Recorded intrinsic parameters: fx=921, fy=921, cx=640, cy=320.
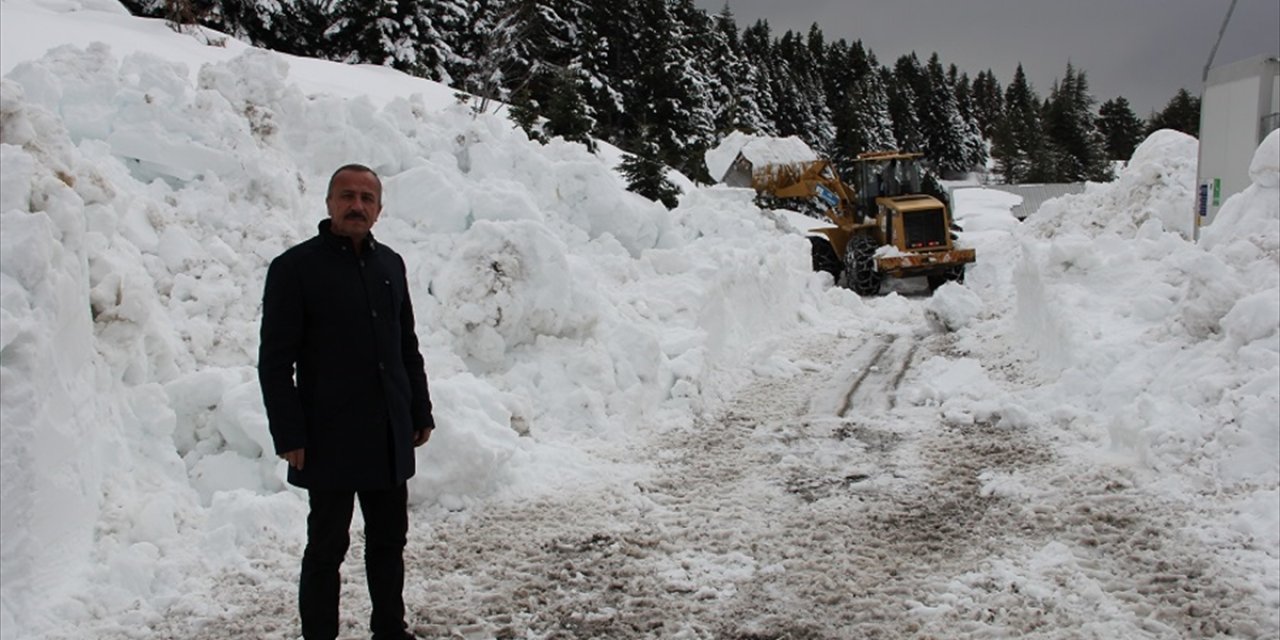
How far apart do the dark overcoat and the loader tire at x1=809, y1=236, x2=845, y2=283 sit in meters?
15.9

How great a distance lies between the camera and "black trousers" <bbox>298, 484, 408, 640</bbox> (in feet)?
10.7

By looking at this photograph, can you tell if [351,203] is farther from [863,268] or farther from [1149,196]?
[863,268]

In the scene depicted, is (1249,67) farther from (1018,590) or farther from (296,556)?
(296,556)

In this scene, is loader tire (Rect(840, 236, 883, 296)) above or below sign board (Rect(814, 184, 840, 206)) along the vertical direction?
below

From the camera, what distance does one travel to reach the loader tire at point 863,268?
16969 mm

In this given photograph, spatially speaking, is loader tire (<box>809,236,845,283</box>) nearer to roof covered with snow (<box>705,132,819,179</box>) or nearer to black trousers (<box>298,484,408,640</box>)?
roof covered with snow (<box>705,132,819,179</box>)

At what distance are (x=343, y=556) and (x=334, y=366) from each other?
0.71 meters

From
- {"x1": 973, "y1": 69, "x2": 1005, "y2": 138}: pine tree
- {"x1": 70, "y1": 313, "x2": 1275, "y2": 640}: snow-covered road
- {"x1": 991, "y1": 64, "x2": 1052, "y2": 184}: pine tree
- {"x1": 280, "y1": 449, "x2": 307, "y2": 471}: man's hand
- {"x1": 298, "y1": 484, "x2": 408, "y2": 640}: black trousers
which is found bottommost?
→ {"x1": 70, "y1": 313, "x2": 1275, "y2": 640}: snow-covered road

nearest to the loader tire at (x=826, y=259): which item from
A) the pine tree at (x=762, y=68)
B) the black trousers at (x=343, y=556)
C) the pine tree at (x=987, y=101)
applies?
the black trousers at (x=343, y=556)

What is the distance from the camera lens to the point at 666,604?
400 cm

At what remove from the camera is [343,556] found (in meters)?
3.35

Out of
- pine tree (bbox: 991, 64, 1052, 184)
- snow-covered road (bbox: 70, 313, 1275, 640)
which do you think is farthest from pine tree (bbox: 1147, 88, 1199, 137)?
snow-covered road (bbox: 70, 313, 1275, 640)

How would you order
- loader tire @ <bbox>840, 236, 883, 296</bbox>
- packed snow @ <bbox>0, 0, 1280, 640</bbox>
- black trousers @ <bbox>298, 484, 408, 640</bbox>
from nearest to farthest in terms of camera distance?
black trousers @ <bbox>298, 484, 408, 640</bbox>
packed snow @ <bbox>0, 0, 1280, 640</bbox>
loader tire @ <bbox>840, 236, 883, 296</bbox>

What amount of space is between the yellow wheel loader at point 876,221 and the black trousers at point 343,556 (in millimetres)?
14223
